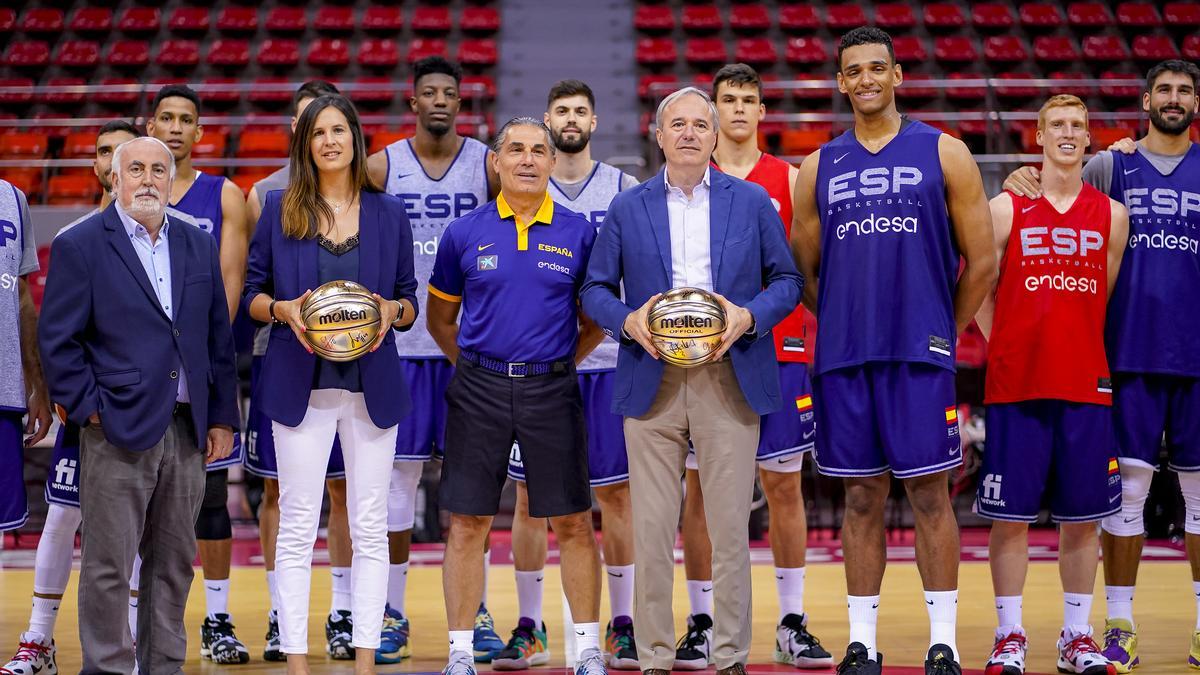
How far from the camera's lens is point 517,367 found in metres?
4.42

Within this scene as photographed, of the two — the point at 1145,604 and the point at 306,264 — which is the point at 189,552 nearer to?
the point at 306,264

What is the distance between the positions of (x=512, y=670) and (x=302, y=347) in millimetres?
1625

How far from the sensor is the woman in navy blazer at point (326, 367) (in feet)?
14.0

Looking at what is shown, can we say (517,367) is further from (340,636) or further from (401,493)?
(340,636)

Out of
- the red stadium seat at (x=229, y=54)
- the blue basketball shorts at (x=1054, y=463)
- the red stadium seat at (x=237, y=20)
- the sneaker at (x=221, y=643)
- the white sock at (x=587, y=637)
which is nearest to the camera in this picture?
the white sock at (x=587, y=637)

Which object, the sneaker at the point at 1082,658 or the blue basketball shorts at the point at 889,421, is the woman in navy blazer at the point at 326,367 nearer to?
the blue basketball shorts at the point at 889,421

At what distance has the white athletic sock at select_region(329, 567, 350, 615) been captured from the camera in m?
5.31

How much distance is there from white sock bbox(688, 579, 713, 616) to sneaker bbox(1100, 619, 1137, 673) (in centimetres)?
158

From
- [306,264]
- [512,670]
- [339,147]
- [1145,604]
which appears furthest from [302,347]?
[1145,604]

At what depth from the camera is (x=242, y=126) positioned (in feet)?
46.3

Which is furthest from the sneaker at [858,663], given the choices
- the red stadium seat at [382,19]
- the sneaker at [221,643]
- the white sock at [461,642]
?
the red stadium seat at [382,19]

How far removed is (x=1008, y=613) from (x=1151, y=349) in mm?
1235

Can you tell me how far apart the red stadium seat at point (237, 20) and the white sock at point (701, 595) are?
12865 mm

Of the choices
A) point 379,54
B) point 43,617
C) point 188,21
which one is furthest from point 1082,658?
point 188,21
